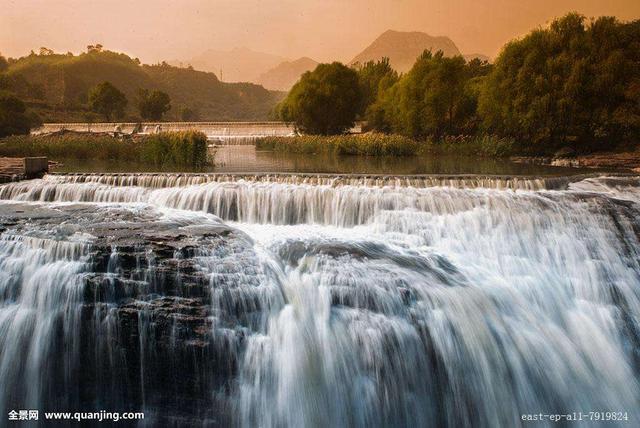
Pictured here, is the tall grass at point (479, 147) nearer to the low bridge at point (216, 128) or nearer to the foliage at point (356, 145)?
the foliage at point (356, 145)

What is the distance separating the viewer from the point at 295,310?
8320mm

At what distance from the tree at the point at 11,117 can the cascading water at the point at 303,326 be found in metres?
35.3

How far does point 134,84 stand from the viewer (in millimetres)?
127688

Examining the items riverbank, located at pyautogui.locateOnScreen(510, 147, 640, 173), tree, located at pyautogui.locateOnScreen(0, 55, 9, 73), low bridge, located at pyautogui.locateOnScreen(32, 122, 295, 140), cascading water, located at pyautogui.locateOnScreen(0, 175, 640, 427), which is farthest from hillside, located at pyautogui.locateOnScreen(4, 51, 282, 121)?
cascading water, located at pyautogui.locateOnScreen(0, 175, 640, 427)

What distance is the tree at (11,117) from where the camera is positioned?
132 feet

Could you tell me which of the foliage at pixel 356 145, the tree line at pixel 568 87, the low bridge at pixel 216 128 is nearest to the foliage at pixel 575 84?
the tree line at pixel 568 87

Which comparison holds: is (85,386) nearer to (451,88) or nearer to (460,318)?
(460,318)

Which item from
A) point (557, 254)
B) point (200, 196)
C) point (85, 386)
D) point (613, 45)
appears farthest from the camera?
point (613, 45)

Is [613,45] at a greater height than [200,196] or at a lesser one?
greater

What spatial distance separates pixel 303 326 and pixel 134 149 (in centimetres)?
2119

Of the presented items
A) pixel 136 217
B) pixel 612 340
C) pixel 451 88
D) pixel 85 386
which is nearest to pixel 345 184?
pixel 136 217

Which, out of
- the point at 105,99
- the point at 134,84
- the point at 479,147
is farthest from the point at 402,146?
the point at 134,84

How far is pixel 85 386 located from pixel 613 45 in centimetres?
3100
